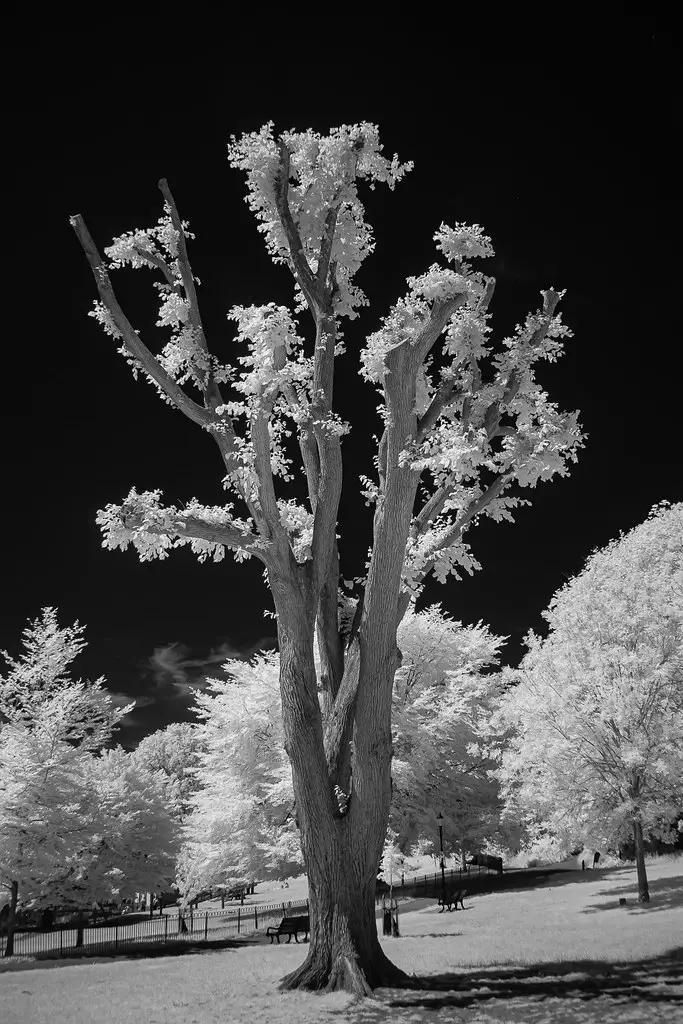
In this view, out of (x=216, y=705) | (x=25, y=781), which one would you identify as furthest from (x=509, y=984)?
(x=216, y=705)

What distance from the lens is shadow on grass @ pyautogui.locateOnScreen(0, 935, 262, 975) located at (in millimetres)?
20047

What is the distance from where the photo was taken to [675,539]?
1226 inches

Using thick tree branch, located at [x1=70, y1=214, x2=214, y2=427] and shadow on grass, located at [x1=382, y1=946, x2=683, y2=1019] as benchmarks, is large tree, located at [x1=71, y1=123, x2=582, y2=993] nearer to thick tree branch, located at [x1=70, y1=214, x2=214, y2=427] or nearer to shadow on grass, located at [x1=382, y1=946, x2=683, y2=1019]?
thick tree branch, located at [x1=70, y1=214, x2=214, y2=427]

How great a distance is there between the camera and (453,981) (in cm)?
1132

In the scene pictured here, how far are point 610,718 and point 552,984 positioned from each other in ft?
36.0

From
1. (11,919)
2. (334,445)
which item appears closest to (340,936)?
(334,445)

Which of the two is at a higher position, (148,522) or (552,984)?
(148,522)

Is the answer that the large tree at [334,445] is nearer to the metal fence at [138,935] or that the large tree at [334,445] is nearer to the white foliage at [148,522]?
the white foliage at [148,522]

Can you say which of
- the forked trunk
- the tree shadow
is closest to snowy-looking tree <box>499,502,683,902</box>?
the tree shadow

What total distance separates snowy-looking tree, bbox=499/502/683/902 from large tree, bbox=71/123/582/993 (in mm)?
11152

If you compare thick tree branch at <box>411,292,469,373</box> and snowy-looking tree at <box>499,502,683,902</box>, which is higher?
thick tree branch at <box>411,292,469,373</box>

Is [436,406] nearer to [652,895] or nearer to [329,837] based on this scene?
[329,837]

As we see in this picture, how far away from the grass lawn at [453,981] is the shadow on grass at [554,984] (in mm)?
19

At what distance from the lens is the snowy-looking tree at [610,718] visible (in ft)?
68.6
